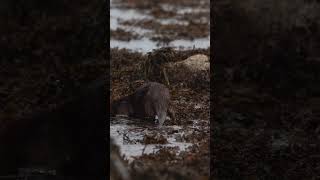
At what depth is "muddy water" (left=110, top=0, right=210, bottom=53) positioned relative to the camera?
11.8 metres

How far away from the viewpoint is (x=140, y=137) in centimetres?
671

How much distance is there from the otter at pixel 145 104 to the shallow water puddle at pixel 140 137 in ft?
0.48

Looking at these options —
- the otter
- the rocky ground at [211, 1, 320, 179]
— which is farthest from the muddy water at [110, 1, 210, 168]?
the rocky ground at [211, 1, 320, 179]

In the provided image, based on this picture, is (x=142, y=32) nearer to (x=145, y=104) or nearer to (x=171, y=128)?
(x=145, y=104)

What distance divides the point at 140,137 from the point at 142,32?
7868 millimetres

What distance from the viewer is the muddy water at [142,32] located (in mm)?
11766

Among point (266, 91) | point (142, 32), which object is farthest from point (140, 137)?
point (142, 32)

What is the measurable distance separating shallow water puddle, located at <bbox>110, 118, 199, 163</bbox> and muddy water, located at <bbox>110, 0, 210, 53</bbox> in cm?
401
